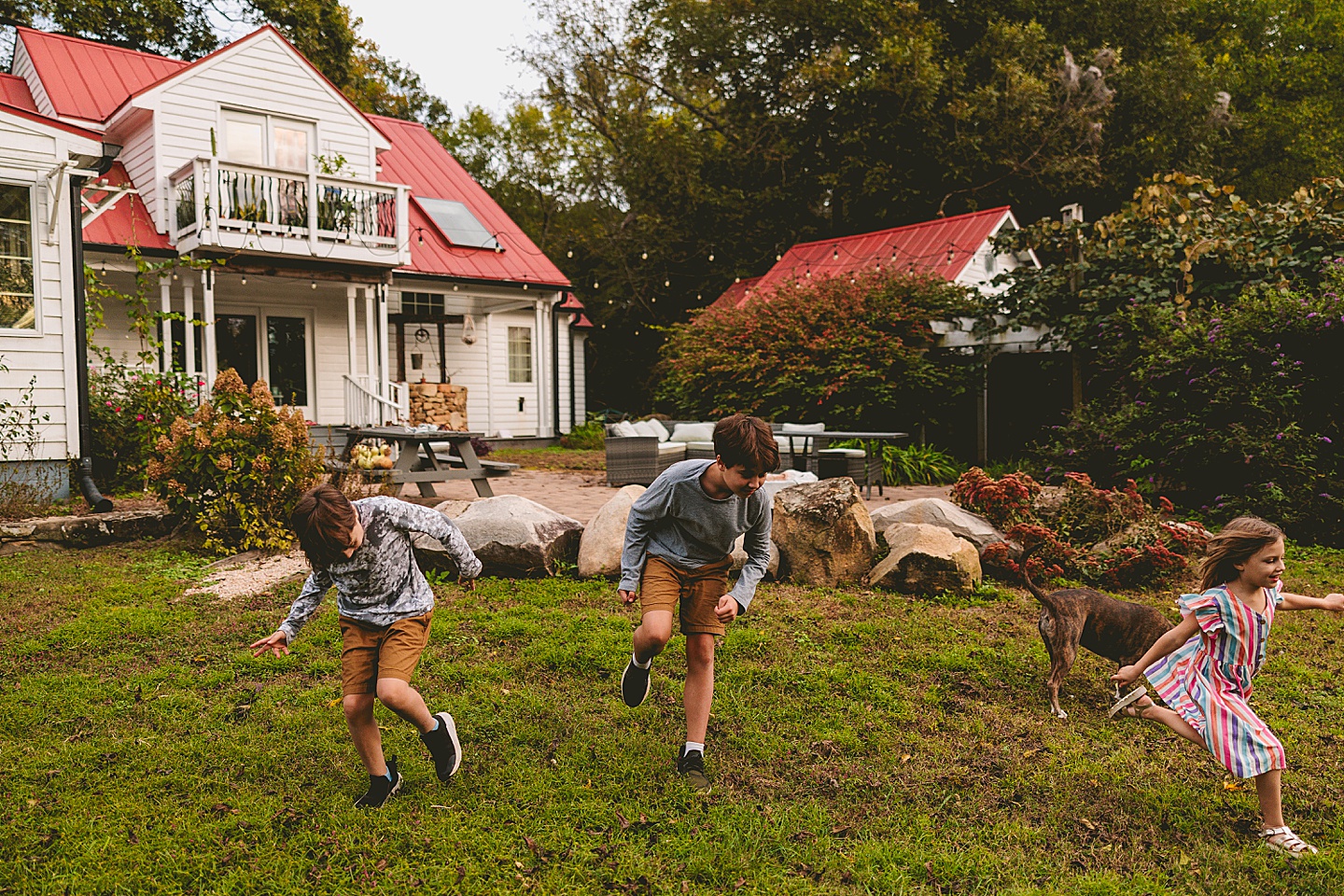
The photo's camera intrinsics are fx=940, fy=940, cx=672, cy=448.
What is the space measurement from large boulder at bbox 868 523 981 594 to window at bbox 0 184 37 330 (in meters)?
8.83

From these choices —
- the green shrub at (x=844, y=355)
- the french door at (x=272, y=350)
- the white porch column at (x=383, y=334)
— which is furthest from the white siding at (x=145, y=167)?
the green shrub at (x=844, y=355)

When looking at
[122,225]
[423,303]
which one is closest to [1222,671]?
[122,225]

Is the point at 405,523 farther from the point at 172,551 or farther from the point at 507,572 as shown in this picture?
the point at 172,551

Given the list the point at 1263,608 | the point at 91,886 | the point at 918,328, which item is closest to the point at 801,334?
the point at 918,328

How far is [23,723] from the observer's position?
158 inches

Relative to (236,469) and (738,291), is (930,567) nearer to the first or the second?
(236,469)

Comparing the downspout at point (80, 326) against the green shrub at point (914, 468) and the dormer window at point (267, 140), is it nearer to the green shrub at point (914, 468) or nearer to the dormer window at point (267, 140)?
the dormer window at point (267, 140)

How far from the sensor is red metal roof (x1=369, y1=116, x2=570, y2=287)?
17.7 m

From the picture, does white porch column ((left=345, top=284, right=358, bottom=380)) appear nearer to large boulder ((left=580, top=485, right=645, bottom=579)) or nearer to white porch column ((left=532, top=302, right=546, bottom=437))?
white porch column ((left=532, top=302, right=546, bottom=437))

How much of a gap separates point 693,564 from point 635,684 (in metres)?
0.59

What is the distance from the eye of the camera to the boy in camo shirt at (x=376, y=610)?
3104mm

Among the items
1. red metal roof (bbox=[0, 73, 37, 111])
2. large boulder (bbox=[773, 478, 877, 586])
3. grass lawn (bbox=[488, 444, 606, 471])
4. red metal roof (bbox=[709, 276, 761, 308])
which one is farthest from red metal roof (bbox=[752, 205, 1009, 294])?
red metal roof (bbox=[0, 73, 37, 111])

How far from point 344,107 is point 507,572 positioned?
1259 centimetres

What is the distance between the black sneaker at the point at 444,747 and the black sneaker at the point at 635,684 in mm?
715
